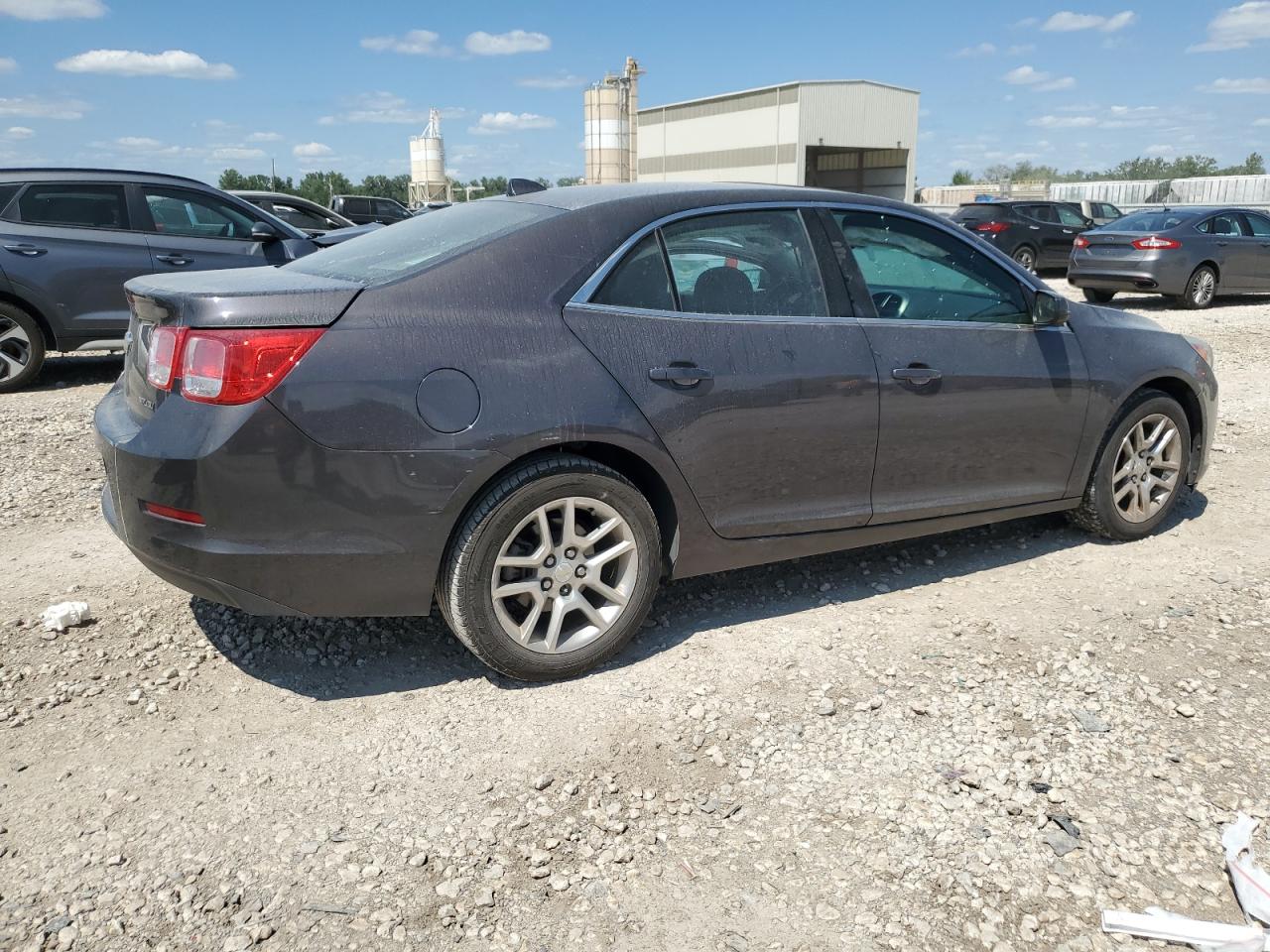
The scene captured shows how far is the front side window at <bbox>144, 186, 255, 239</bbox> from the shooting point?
880 cm

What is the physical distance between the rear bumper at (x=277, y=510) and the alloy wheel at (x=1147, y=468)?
3.23 m

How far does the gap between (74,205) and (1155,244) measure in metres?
13.4

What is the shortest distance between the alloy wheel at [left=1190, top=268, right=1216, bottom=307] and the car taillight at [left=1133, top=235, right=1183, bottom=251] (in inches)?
25.4

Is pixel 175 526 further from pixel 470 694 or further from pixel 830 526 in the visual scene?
pixel 830 526

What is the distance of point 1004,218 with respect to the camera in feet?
63.5

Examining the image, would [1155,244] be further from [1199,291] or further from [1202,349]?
[1202,349]

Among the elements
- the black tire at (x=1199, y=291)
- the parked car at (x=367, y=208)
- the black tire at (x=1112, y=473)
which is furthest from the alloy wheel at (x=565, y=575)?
the parked car at (x=367, y=208)

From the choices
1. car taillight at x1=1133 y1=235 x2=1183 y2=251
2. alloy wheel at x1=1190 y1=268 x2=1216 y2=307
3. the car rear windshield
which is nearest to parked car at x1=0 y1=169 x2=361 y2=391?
the car rear windshield

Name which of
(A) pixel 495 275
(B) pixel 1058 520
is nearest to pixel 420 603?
(A) pixel 495 275

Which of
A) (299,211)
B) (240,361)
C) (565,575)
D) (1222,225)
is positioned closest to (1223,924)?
(565,575)

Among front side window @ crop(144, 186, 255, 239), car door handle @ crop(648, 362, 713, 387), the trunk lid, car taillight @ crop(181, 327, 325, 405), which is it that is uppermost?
front side window @ crop(144, 186, 255, 239)

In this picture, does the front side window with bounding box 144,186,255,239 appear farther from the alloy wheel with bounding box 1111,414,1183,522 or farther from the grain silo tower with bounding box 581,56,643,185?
the grain silo tower with bounding box 581,56,643,185

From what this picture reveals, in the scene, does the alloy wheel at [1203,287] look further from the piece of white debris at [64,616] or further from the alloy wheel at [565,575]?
the piece of white debris at [64,616]

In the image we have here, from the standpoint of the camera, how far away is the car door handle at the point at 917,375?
3.87 meters
